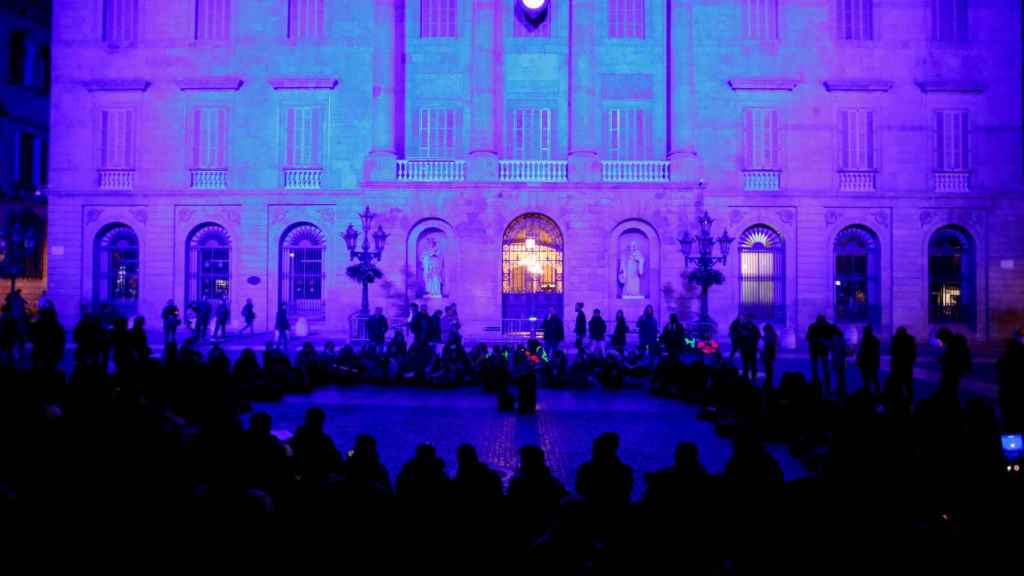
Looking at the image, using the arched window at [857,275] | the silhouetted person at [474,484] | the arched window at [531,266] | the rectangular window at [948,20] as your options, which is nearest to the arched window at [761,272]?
the arched window at [857,275]

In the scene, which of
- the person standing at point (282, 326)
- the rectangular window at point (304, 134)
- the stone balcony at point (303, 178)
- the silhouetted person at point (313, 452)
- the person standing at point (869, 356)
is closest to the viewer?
the silhouetted person at point (313, 452)

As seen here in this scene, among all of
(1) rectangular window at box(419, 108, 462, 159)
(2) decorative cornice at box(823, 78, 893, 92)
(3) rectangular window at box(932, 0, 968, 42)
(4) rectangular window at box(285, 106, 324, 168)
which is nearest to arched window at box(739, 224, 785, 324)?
(2) decorative cornice at box(823, 78, 893, 92)

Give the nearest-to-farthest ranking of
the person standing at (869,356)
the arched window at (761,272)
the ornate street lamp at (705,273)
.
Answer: the person standing at (869,356), the ornate street lamp at (705,273), the arched window at (761,272)

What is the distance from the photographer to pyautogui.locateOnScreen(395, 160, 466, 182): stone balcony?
24328 mm

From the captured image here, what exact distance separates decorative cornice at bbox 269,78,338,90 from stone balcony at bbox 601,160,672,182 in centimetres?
1168

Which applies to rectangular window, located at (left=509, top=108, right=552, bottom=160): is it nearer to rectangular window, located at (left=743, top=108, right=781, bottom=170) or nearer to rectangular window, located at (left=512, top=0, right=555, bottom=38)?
rectangular window, located at (left=512, top=0, right=555, bottom=38)

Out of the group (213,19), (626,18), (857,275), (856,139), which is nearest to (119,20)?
(213,19)

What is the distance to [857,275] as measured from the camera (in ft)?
82.0

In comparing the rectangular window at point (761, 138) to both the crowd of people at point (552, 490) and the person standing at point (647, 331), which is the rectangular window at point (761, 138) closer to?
the person standing at point (647, 331)

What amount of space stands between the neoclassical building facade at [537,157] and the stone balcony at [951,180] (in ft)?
0.37

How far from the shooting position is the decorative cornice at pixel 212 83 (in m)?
25.2

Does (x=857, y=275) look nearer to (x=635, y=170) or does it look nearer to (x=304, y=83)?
(x=635, y=170)

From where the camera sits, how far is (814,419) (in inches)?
355

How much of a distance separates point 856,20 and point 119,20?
30707 millimetres
